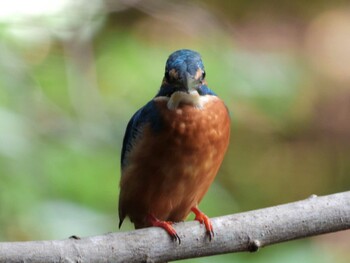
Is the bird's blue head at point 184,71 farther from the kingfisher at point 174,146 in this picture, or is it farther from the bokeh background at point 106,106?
the bokeh background at point 106,106

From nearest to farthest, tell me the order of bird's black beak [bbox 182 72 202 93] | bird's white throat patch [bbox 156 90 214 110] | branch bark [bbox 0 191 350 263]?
branch bark [bbox 0 191 350 263] → bird's black beak [bbox 182 72 202 93] → bird's white throat patch [bbox 156 90 214 110]

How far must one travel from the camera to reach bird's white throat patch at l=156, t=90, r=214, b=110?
2541 mm

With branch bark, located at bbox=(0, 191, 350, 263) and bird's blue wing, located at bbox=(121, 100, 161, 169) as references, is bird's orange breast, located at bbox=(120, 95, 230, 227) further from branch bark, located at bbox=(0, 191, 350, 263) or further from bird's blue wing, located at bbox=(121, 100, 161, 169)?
branch bark, located at bbox=(0, 191, 350, 263)

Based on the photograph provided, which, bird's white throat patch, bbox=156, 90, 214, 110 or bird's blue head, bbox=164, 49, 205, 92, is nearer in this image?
bird's blue head, bbox=164, 49, 205, 92

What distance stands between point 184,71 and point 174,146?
0.26m

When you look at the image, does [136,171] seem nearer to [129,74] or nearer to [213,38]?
[129,74]

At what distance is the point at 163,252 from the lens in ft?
7.34

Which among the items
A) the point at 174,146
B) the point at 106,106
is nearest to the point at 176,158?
the point at 174,146

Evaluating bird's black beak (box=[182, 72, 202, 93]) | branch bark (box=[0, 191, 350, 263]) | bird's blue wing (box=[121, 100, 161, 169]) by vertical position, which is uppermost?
bird's black beak (box=[182, 72, 202, 93])

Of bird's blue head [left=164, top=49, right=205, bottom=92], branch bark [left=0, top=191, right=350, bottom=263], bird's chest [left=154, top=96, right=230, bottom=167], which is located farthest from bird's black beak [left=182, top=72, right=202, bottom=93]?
branch bark [left=0, top=191, right=350, bottom=263]

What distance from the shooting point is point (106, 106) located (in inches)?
120

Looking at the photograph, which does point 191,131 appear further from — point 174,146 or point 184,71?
point 184,71

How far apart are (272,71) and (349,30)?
7.35 feet

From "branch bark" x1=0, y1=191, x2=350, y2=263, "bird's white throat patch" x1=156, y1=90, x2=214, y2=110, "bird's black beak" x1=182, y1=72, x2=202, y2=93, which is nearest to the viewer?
"branch bark" x1=0, y1=191, x2=350, y2=263
